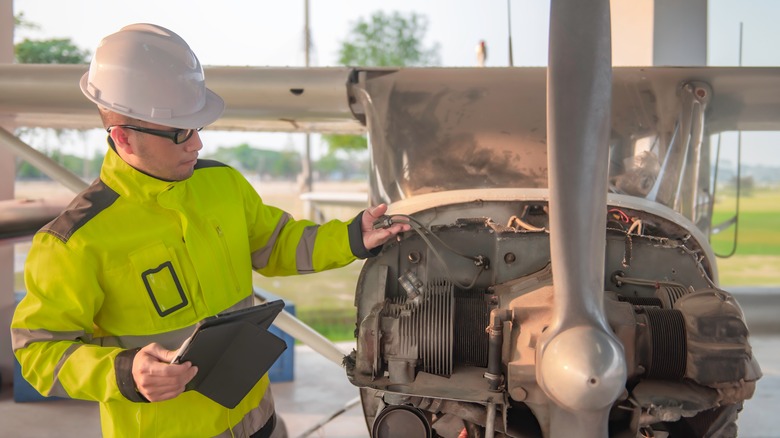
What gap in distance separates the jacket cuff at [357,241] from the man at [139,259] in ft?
1.20

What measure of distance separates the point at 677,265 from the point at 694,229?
45 cm

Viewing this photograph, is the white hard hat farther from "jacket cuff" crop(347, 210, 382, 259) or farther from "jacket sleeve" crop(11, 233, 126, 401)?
"jacket cuff" crop(347, 210, 382, 259)

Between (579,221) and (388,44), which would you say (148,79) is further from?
(388,44)

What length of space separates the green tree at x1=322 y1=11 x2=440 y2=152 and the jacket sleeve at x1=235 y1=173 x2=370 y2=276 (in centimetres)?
1511

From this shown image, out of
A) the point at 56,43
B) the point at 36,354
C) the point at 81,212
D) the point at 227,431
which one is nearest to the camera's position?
the point at 36,354

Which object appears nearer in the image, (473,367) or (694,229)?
(473,367)

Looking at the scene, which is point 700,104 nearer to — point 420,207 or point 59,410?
point 420,207

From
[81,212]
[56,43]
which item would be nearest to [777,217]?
[56,43]

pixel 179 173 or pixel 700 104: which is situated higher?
pixel 700 104

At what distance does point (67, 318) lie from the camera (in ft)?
6.12

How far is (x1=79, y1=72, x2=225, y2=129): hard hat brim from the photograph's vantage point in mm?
2021

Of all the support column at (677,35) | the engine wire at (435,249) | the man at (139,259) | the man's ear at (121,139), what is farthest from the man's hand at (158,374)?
the support column at (677,35)

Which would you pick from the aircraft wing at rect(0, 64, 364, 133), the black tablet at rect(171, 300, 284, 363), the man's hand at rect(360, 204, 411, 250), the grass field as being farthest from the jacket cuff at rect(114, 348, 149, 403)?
the grass field

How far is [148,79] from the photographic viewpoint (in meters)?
2.08
